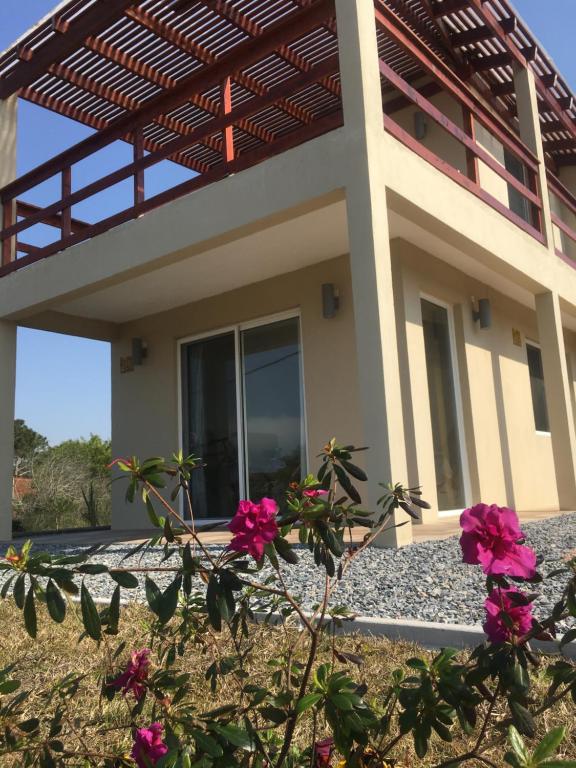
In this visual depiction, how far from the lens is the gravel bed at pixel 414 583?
350 cm

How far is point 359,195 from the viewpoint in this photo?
5.50 m

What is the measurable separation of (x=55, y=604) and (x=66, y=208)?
7630mm

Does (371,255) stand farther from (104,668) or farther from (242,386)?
(104,668)

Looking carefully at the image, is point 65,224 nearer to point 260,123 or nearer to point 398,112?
point 260,123

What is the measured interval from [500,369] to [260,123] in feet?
16.6

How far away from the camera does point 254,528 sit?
4.38 feet

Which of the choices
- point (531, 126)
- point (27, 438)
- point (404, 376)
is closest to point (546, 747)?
point (404, 376)

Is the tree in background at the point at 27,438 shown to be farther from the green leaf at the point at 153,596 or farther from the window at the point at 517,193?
the green leaf at the point at 153,596

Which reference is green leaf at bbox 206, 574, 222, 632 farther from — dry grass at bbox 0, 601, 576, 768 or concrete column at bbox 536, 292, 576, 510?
concrete column at bbox 536, 292, 576, 510

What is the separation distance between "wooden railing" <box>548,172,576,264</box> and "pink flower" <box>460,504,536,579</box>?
916 cm

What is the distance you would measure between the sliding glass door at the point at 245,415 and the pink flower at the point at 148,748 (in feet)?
21.6

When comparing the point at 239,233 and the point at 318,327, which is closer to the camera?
the point at 239,233

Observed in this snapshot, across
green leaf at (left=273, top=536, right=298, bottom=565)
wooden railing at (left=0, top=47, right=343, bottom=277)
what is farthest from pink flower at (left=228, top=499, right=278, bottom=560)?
wooden railing at (left=0, top=47, right=343, bottom=277)

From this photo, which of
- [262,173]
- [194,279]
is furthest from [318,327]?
[262,173]
